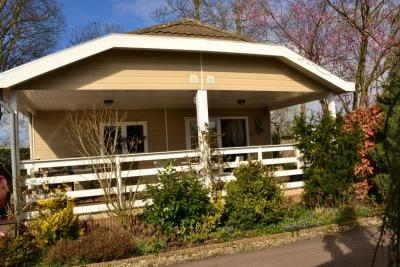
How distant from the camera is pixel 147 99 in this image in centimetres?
1065

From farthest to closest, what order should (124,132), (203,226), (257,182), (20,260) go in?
1. (124,132)
2. (257,182)
3. (203,226)
4. (20,260)

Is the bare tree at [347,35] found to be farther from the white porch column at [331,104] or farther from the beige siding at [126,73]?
the beige siding at [126,73]

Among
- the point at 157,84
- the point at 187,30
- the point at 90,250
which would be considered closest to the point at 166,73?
the point at 157,84

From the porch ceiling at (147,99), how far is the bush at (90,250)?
353cm

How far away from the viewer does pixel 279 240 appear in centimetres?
704

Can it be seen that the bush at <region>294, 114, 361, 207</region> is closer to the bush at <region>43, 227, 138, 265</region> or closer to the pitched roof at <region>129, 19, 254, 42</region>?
the pitched roof at <region>129, 19, 254, 42</region>

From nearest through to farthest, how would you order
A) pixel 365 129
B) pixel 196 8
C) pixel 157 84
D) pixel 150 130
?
pixel 157 84
pixel 365 129
pixel 150 130
pixel 196 8

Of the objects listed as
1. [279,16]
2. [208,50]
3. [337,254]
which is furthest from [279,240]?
[279,16]

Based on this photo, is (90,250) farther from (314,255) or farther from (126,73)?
(126,73)

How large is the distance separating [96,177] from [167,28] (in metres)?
4.16

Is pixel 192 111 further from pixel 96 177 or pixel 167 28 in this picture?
pixel 96 177

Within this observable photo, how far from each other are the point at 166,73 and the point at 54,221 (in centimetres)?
388

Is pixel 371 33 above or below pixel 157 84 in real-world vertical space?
above

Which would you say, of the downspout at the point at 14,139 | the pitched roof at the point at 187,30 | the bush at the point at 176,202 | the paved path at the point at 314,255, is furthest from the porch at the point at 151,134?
the paved path at the point at 314,255
